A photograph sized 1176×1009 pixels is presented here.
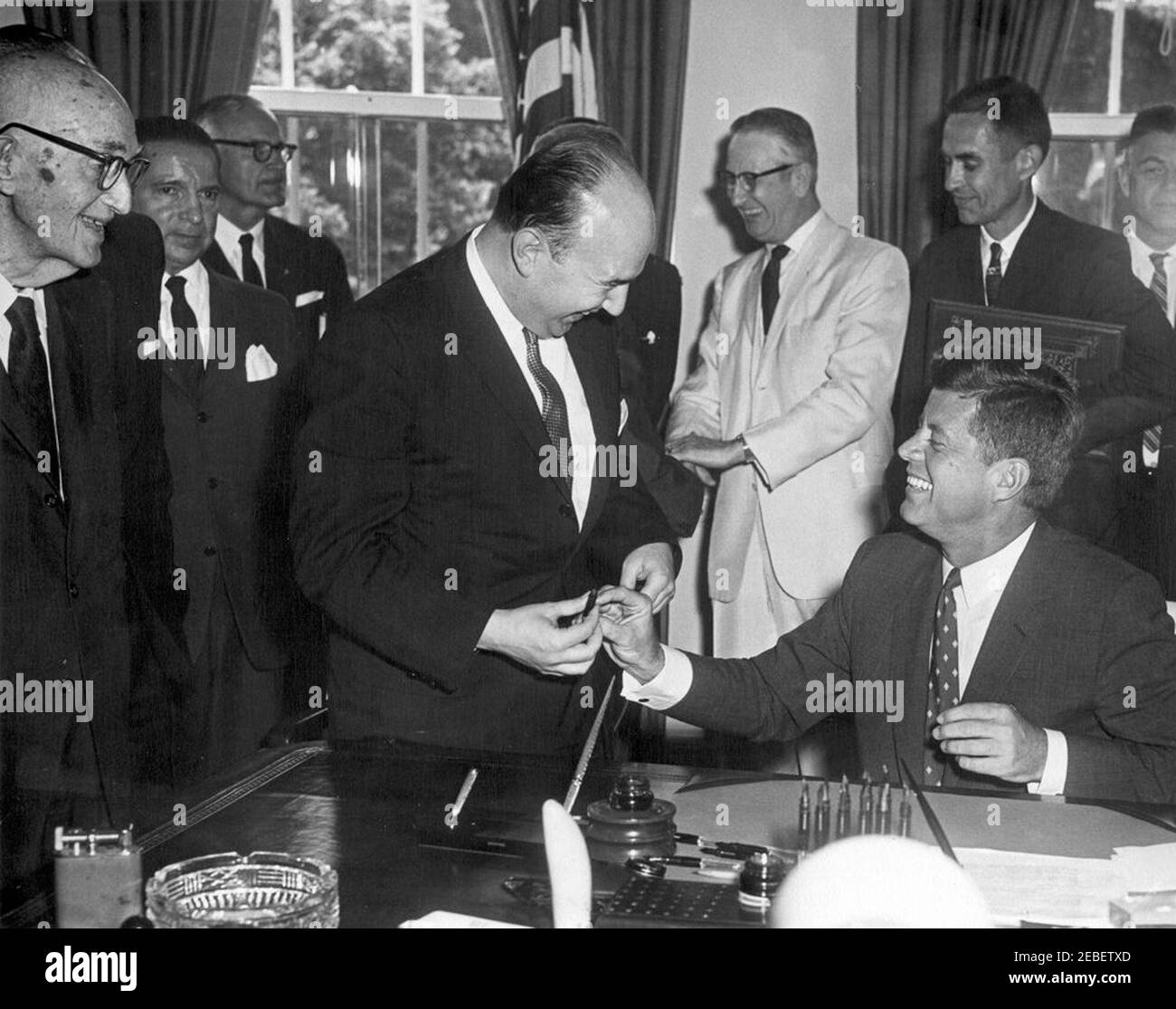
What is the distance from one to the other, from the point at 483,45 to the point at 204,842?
14.6ft

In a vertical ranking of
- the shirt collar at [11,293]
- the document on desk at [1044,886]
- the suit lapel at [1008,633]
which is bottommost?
the document on desk at [1044,886]

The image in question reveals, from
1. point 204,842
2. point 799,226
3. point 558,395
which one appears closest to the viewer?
point 204,842

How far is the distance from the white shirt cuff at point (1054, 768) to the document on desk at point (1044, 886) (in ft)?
1.40

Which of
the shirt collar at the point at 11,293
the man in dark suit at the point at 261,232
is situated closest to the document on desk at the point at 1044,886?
the shirt collar at the point at 11,293

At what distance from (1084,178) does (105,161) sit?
13.2 ft

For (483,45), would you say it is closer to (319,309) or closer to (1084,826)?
(319,309)

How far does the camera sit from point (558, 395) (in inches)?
99.5

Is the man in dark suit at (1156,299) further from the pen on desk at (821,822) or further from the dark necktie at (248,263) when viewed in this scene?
the dark necktie at (248,263)

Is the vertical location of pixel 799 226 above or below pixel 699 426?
above

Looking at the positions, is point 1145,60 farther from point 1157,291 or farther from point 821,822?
point 821,822

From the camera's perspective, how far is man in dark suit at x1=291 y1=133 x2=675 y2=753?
7.51 ft

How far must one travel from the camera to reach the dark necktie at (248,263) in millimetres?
4707

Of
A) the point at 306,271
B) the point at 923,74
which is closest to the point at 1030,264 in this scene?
the point at 923,74
